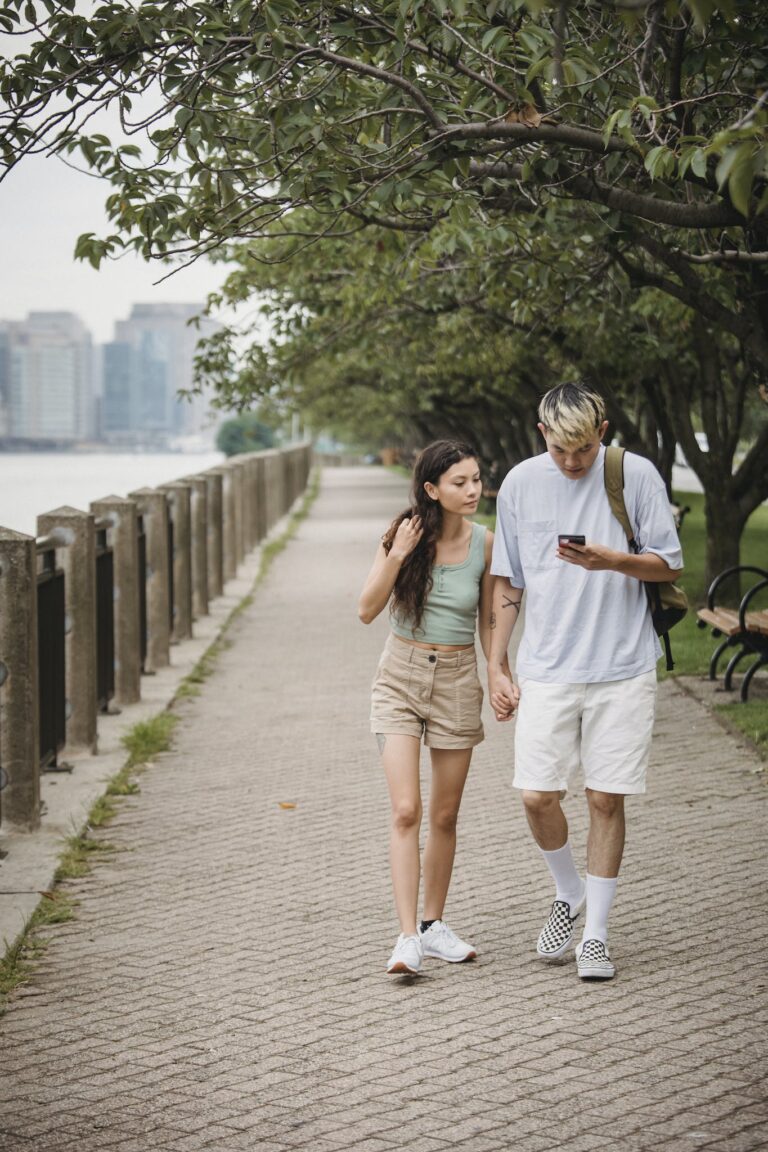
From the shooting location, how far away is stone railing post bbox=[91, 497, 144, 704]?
10.8 metres

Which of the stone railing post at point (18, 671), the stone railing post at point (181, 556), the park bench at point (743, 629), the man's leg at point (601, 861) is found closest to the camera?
the man's leg at point (601, 861)

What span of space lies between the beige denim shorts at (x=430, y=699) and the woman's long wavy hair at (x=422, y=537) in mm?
141

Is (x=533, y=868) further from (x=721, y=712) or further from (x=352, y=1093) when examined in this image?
Answer: (x=721, y=712)

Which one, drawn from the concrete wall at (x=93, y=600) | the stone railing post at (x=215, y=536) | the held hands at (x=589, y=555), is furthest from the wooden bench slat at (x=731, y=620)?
the stone railing post at (x=215, y=536)

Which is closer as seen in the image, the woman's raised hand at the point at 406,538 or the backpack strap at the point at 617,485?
→ the backpack strap at the point at 617,485

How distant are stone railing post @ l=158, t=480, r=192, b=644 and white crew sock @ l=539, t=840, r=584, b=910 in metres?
8.98

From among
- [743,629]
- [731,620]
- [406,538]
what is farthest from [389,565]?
[731,620]

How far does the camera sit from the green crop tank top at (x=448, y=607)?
537 centimetres

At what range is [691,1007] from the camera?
4.89 meters

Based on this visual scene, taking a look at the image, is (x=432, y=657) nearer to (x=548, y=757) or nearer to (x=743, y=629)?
(x=548, y=757)

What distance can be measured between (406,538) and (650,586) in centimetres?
83

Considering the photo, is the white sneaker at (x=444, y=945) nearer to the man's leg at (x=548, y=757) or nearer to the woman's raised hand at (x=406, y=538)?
the man's leg at (x=548, y=757)

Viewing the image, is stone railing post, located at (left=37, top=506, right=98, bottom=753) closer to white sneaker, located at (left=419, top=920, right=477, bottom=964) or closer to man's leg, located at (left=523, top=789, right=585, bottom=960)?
white sneaker, located at (left=419, top=920, right=477, bottom=964)

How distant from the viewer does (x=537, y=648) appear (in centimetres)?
520
